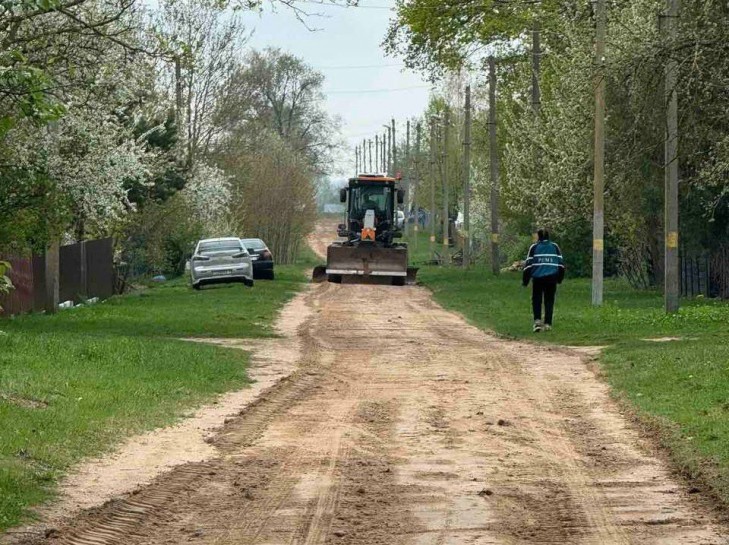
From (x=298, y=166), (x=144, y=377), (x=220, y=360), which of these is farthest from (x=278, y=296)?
(x=298, y=166)

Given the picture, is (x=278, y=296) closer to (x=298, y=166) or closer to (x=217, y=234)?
(x=217, y=234)

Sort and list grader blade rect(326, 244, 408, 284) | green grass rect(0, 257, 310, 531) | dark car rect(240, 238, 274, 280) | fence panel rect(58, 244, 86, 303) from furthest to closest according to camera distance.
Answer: dark car rect(240, 238, 274, 280) → grader blade rect(326, 244, 408, 284) → fence panel rect(58, 244, 86, 303) → green grass rect(0, 257, 310, 531)

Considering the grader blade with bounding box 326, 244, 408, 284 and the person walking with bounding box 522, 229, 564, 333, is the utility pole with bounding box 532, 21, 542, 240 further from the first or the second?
the person walking with bounding box 522, 229, 564, 333

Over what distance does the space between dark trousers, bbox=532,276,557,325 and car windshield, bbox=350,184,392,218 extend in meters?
21.5

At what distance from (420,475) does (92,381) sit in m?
6.52

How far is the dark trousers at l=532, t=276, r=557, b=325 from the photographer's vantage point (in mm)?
25281

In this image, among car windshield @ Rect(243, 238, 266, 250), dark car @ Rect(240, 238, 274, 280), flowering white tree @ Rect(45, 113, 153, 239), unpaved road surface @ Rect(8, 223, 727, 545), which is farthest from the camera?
car windshield @ Rect(243, 238, 266, 250)

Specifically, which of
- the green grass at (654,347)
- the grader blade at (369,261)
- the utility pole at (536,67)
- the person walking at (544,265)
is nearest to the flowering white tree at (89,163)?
the green grass at (654,347)

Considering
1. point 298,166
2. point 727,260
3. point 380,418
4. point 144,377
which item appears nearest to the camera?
point 380,418

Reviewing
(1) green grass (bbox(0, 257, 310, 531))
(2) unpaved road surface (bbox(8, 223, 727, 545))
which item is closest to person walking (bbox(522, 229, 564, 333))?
(1) green grass (bbox(0, 257, 310, 531))

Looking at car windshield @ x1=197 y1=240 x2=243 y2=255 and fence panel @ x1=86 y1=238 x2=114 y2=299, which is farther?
car windshield @ x1=197 y1=240 x2=243 y2=255

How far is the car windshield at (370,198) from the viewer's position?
155ft

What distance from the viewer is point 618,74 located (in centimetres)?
2169

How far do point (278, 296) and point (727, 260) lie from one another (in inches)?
474
